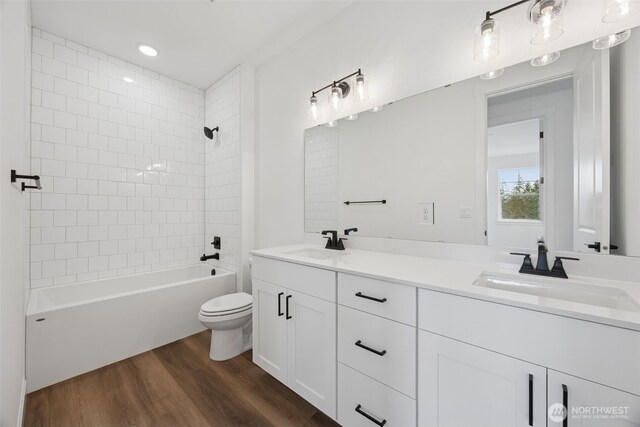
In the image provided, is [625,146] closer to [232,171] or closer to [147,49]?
[232,171]

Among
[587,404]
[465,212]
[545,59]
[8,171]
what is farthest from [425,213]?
[8,171]

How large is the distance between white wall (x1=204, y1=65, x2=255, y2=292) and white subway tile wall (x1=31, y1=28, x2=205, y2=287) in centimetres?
29

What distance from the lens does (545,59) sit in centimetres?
117

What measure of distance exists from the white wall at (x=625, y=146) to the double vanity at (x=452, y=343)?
0.74 feet

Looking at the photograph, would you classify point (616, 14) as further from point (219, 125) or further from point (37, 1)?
point (37, 1)

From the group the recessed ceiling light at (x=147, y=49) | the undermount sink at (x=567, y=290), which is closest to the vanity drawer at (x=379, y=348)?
the undermount sink at (x=567, y=290)

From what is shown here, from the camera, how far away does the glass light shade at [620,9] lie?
1.00 m

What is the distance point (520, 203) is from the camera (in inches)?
49.8

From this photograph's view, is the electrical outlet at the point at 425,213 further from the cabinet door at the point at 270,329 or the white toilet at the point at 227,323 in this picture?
the white toilet at the point at 227,323

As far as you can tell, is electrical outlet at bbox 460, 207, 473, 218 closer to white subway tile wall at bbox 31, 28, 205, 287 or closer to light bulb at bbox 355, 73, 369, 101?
light bulb at bbox 355, 73, 369, 101

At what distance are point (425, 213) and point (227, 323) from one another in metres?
1.70

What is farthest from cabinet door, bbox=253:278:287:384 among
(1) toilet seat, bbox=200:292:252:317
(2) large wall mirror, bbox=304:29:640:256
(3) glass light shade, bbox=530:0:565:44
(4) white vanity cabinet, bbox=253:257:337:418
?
(3) glass light shade, bbox=530:0:565:44

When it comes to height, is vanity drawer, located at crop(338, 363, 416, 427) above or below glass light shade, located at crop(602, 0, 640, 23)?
below

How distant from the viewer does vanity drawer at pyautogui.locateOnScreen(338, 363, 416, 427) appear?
3.52ft
